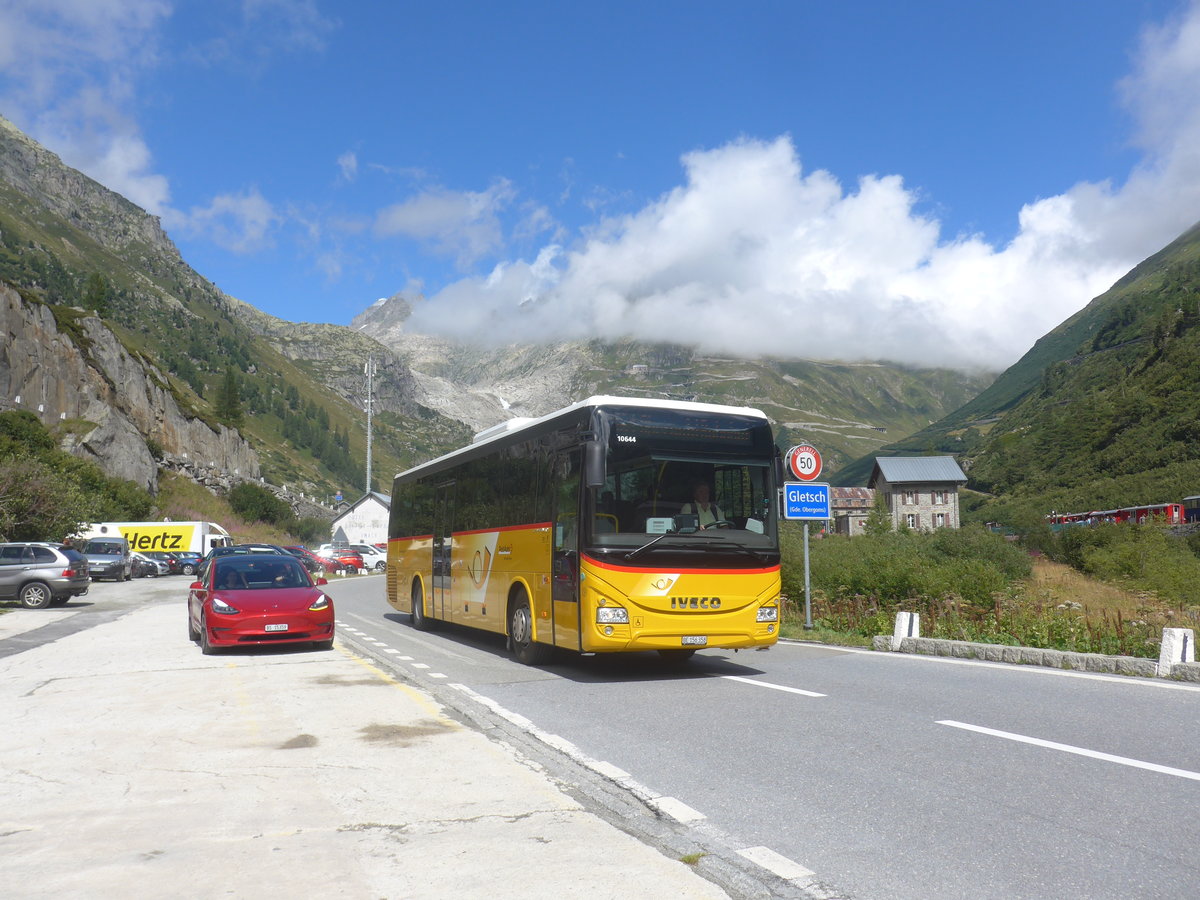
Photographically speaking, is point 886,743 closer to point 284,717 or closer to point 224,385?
point 284,717

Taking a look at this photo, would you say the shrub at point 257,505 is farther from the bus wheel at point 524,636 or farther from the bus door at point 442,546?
the bus wheel at point 524,636

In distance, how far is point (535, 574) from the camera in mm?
13109

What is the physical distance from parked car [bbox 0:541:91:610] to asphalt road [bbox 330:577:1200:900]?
19510 mm

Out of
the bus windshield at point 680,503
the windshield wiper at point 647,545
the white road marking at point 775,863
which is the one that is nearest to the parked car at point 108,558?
the bus windshield at point 680,503

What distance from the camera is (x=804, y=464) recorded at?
59.4 feet

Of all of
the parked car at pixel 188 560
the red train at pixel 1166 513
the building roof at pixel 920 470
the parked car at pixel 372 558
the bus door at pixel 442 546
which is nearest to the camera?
the bus door at pixel 442 546

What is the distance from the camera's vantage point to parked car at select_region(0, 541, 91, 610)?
27.6 m

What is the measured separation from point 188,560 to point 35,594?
35.4 metres

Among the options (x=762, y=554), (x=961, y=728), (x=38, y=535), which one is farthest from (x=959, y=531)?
(x=38, y=535)

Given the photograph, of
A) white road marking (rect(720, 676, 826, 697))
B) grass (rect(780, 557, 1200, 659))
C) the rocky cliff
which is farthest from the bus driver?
the rocky cliff

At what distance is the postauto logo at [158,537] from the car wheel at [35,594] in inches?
1545

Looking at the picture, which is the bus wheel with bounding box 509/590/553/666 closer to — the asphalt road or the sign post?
the asphalt road

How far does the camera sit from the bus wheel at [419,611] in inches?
795

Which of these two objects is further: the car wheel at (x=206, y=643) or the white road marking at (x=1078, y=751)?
the car wheel at (x=206, y=643)
